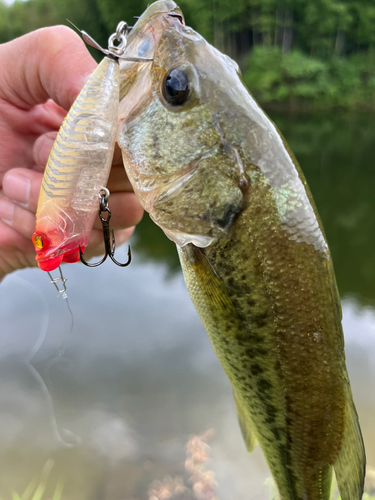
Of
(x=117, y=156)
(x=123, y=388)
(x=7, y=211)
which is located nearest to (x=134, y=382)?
(x=123, y=388)

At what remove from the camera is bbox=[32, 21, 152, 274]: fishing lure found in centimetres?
88

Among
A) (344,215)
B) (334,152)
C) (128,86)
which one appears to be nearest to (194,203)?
(128,86)

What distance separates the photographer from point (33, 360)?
3916 millimetres

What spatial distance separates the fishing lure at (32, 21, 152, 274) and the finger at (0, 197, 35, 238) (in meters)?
0.60

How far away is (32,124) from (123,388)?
3.02 m

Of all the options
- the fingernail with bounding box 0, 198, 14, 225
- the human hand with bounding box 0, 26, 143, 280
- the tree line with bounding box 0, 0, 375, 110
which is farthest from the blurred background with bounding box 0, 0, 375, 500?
the tree line with bounding box 0, 0, 375, 110

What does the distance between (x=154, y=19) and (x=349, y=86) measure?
981 inches

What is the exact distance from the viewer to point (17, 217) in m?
1.51

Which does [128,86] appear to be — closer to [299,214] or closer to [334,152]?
[299,214]

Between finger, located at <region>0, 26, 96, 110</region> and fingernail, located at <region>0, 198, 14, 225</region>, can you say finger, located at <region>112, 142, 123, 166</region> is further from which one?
fingernail, located at <region>0, 198, 14, 225</region>

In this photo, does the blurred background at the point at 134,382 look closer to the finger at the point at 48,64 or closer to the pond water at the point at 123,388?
the pond water at the point at 123,388

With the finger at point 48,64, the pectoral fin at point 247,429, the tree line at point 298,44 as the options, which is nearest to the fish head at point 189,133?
the finger at point 48,64

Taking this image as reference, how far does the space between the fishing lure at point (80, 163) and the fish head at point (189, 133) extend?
0.07m

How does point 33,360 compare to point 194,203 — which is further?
point 33,360
